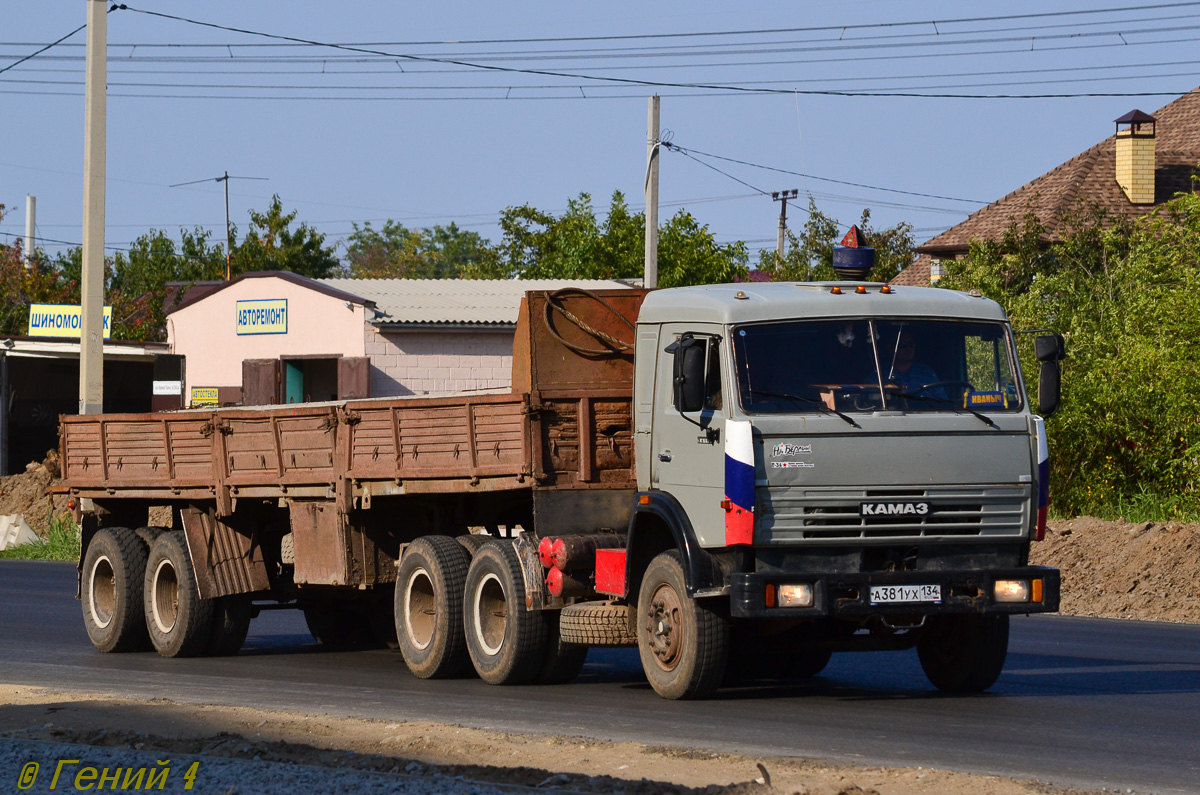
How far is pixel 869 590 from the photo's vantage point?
10102 mm

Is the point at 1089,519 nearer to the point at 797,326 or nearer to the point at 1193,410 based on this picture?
the point at 1193,410

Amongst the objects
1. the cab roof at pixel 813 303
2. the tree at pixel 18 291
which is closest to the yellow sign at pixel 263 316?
the tree at pixel 18 291

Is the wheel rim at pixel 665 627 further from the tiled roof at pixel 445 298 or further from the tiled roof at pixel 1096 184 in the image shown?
the tiled roof at pixel 1096 184

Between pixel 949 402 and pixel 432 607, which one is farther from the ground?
pixel 949 402

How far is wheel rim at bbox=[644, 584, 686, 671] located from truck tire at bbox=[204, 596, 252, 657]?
5.36 meters

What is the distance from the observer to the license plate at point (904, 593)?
10.1m

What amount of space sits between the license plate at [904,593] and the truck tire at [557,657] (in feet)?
8.52

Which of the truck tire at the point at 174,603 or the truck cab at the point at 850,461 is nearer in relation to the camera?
the truck cab at the point at 850,461

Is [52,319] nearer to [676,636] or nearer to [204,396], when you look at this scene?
[204,396]

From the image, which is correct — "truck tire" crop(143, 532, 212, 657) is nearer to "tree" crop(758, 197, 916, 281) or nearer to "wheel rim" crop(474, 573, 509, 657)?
"wheel rim" crop(474, 573, 509, 657)

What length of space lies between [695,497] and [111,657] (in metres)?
6.92

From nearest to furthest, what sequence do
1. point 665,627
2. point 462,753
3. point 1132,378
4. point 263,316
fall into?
1. point 462,753
2. point 665,627
3. point 1132,378
4. point 263,316

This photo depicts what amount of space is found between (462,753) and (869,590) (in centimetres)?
275

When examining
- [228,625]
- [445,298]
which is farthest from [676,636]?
[445,298]
